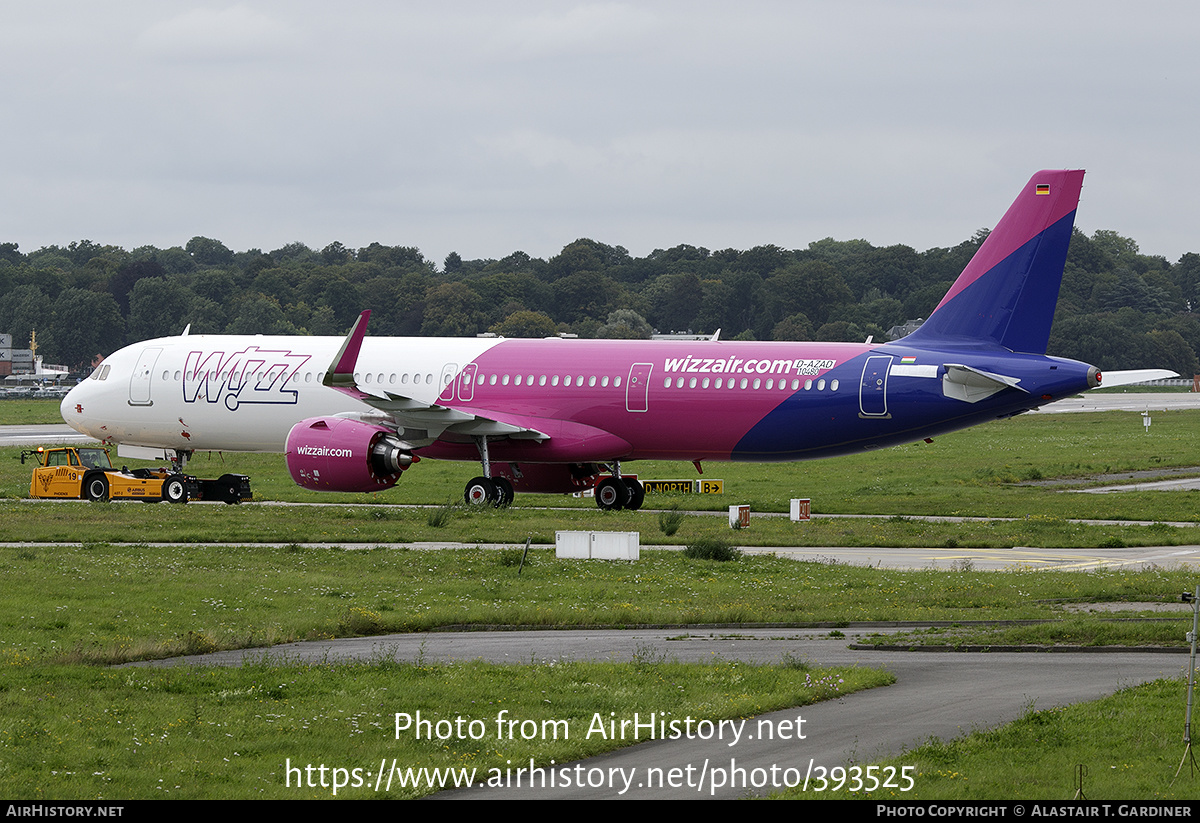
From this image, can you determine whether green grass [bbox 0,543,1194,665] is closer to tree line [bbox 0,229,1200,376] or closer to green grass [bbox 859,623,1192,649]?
green grass [bbox 859,623,1192,649]

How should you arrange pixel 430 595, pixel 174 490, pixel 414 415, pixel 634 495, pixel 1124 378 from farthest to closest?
pixel 174 490
pixel 634 495
pixel 414 415
pixel 1124 378
pixel 430 595

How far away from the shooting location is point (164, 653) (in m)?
19.9

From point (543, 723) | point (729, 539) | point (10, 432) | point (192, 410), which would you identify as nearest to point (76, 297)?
point (10, 432)

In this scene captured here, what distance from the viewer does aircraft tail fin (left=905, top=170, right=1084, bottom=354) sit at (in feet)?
122

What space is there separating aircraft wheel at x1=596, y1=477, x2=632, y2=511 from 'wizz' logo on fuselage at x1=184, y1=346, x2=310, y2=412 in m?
9.55

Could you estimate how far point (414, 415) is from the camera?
39969 mm

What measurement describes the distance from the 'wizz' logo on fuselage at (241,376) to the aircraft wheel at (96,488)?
362cm

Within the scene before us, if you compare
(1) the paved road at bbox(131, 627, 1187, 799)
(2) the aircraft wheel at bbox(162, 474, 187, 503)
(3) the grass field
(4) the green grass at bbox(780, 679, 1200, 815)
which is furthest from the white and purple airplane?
(4) the green grass at bbox(780, 679, 1200, 815)

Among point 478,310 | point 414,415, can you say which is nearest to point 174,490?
point 414,415

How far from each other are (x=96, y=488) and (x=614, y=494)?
16086 mm

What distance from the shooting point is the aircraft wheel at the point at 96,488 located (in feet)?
146

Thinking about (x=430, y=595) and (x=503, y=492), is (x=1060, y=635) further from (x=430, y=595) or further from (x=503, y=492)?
(x=503, y=492)

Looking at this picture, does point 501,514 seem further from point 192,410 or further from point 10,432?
point 10,432

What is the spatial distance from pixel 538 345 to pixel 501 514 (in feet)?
18.4
